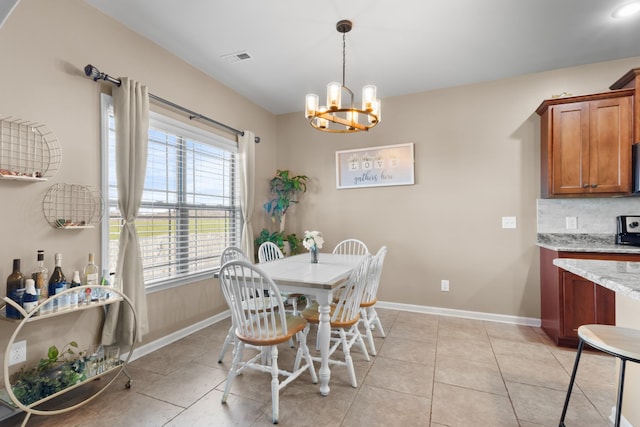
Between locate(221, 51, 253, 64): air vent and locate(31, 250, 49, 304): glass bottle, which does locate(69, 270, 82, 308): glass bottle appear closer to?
locate(31, 250, 49, 304): glass bottle

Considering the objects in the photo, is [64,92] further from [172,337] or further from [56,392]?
[172,337]

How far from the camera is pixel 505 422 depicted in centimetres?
180

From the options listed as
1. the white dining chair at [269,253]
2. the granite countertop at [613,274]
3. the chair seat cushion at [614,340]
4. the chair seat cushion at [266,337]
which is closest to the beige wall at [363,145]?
the white dining chair at [269,253]

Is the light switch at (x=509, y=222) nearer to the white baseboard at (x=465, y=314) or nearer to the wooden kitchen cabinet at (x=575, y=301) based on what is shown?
the wooden kitchen cabinet at (x=575, y=301)

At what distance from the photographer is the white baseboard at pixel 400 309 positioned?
108 inches

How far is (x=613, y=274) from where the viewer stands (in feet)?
4.23

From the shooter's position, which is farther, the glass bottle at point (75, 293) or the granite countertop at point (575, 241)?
the granite countertop at point (575, 241)

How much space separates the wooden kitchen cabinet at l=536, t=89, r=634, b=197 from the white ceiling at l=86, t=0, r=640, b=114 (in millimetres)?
516

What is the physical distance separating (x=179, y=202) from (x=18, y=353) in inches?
63.8

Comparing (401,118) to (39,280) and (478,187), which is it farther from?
(39,280)

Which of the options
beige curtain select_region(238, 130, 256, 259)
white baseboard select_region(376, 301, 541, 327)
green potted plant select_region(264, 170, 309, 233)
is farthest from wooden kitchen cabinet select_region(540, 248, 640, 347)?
beige curtain select_region(238, 130, 256, 259)

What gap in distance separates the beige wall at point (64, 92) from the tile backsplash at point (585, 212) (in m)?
3.96

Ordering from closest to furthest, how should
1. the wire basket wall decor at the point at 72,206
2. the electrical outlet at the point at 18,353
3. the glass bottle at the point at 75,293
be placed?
the electrical outlet at the point at 18,353 → the glass bottle at the point at 75,293 → the wire basket wall decor at the point at 72,206

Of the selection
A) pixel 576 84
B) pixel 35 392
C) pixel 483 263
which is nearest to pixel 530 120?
pixel 576 84
